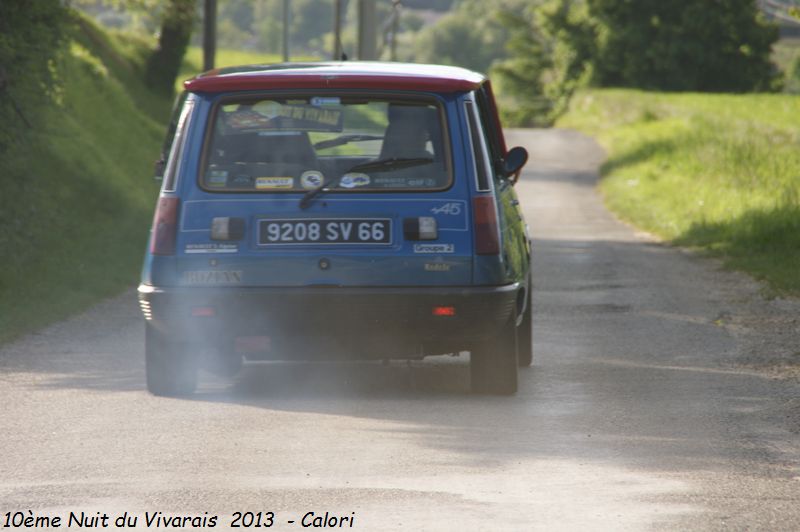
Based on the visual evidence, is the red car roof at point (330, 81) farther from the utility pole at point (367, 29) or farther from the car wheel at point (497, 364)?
the utility pole at point (367, 29)

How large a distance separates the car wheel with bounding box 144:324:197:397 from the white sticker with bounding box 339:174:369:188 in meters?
1.31

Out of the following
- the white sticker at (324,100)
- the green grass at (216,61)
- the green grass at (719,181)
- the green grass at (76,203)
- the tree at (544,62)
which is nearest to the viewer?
the white sticker at (324,100)

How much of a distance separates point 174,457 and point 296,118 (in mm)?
2296

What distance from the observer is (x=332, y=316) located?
8.39 metres

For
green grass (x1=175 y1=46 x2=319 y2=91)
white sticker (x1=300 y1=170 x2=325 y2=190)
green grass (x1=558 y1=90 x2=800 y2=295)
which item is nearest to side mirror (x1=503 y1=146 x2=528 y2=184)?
white sticker (x1=300 y1=170 x2=325 y2=190)

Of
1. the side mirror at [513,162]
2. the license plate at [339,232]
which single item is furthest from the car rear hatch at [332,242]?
the side mirror at [513,162]

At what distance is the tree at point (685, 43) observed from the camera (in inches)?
3118

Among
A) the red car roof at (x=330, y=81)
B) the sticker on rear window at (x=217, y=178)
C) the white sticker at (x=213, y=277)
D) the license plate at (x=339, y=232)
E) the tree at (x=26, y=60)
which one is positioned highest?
the red car roof at (x=330, y=81)

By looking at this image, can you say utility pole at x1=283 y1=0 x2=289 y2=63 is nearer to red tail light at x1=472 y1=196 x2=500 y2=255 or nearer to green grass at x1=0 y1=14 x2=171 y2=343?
green grass at x1=0 y1=14 x2=171 y2=343

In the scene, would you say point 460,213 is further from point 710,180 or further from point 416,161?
point 710,180

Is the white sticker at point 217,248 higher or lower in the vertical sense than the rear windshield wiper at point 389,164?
lower

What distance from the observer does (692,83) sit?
80500mm

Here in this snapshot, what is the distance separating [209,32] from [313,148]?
17.4 meters

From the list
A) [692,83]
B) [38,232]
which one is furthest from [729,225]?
[692,83]
